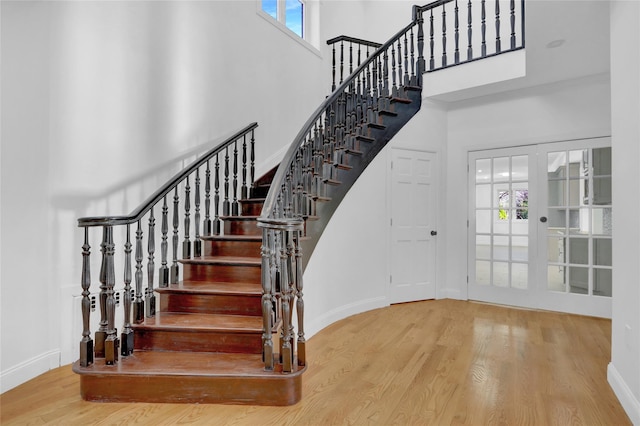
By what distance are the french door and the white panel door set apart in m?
0.51

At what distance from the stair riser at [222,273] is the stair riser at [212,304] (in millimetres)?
255

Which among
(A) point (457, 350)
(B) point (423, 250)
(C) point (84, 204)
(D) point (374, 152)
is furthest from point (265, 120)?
(A) point (457, 350)

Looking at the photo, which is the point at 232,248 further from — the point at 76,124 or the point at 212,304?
the point at 76,124

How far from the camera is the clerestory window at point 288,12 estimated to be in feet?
15.0

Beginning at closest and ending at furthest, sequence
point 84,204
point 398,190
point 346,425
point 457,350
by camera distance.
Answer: point 346,425
point 84,204
point 457,350
point 398,190

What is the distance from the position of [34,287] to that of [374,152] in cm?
301

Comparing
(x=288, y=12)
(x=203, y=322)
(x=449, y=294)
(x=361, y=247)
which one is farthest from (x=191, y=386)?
(x=288, y=12)

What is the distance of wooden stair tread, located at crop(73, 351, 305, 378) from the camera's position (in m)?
2.08

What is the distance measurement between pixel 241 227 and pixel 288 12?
10.2ft

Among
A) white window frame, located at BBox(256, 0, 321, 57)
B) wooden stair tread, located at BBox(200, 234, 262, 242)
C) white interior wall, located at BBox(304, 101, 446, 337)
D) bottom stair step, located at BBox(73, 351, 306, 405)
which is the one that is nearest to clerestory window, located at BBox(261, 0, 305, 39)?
white window frame, located at BBox(256, 0, 321, 57)

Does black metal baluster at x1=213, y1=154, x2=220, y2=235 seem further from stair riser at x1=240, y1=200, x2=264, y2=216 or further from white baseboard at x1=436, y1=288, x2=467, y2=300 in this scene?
white baseboard at x1=436, y1=288, x2=467, y2=300

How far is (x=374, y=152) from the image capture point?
12.6ft

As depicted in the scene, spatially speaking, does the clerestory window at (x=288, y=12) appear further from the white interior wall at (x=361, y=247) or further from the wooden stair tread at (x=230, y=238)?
the wooden stair tread at (x=230, y=238)

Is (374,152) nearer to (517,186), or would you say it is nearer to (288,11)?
(517,186)
